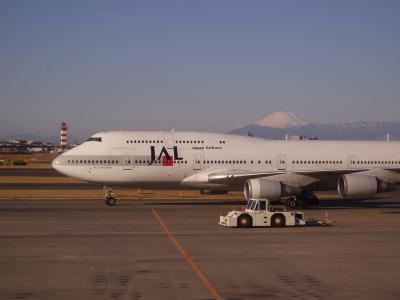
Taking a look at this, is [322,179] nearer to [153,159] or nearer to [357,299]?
[153,159]

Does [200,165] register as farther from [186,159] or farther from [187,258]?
[187,258]

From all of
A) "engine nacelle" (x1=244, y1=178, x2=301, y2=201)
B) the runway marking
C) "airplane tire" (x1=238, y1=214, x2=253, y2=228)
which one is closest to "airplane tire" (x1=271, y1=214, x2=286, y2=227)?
"airplane tire" (x1=238, y1=214, x2=253, y2=228)

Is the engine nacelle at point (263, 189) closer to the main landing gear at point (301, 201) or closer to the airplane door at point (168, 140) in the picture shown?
the main landing gear at point (301, 201)

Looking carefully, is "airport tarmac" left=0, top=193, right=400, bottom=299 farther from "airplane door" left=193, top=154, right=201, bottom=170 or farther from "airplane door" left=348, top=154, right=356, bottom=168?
"airplane door" left=348, top=154, right=356, bottom=168

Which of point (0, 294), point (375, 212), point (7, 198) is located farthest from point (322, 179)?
point (0, 294)

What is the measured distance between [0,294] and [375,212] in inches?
1056

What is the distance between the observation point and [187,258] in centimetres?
2023

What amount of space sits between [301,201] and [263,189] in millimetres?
5557

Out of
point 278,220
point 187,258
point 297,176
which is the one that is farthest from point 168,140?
point 187,258

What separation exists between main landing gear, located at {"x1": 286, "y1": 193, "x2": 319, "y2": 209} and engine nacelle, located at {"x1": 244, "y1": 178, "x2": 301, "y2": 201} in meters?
2.87

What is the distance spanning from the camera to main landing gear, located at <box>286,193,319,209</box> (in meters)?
39.4

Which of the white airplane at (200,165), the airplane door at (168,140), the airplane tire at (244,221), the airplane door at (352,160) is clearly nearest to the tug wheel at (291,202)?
the white airplane at (200,165)

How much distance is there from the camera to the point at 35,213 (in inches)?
1332

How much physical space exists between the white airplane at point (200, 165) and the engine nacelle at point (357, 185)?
195 mm
